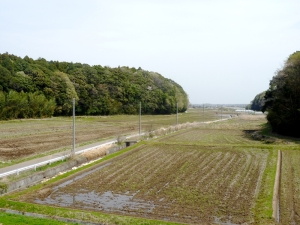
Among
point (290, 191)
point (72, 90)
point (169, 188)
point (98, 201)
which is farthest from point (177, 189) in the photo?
point (72, 90)

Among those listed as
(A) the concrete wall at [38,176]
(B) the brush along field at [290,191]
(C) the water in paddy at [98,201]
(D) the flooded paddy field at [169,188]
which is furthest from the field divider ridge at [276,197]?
(A) the concrete wall at [38,176]

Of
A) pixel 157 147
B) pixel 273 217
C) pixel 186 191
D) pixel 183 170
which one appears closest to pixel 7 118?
pixel 157 147

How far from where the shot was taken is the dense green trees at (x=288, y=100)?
27078 millimetres

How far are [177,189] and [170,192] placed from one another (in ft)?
1.60

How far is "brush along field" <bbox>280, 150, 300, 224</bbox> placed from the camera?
919cm

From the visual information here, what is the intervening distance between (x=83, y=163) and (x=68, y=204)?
23.3 feet

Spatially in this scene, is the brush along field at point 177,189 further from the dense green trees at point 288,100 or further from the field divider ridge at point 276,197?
the dense green trees at point 288,100

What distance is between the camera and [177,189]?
12.1m

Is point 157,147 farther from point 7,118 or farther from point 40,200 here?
point 7,118

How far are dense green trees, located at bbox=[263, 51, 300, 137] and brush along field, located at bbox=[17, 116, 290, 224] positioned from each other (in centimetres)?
963

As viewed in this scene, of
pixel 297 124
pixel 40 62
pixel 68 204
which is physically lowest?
pixel 68 204

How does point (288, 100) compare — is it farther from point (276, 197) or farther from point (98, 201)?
point (98, 201)

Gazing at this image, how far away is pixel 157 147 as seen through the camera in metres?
22.7

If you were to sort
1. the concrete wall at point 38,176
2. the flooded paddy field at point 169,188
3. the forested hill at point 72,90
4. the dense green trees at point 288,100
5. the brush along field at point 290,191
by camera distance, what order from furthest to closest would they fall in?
1. the forested hill at point 72,90
2. the dense green trees at point 288,100
3. the concrete wall at point 38,176
4. the flooded paddy field at point 169,188
5. the brush along field at point 290,191
